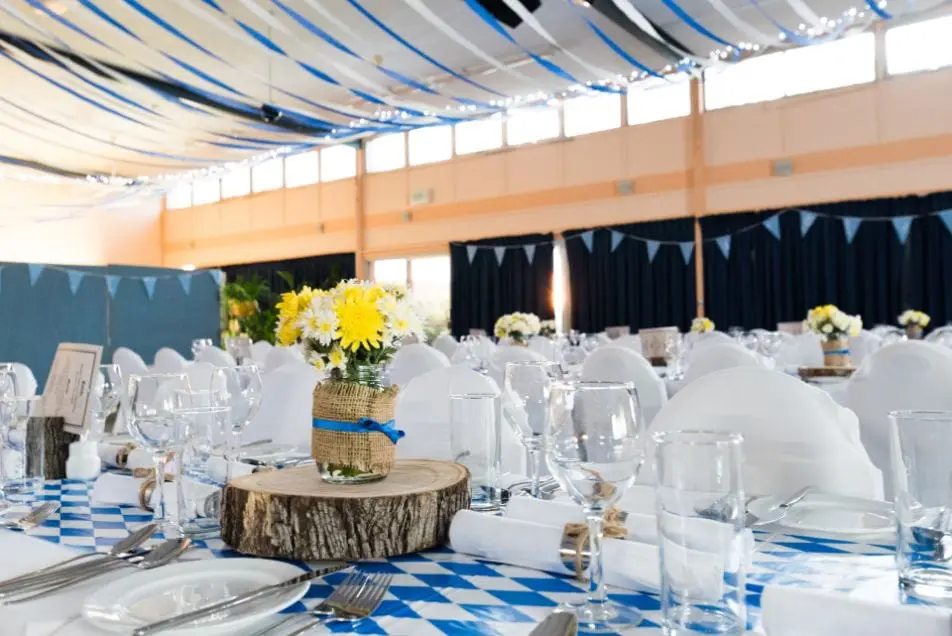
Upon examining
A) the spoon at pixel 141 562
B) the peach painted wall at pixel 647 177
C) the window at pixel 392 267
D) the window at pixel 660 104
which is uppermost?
the window at pixel 660 104

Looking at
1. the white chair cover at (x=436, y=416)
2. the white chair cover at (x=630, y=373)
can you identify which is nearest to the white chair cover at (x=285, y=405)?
the white chair cover at (x=436, y=416)

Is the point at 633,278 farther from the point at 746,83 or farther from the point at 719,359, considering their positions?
the point at 719,359

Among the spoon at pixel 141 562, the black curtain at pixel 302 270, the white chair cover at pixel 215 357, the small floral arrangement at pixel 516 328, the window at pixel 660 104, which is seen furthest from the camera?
the black curtain at pixel 302 270

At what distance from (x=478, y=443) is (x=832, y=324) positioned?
4.27 meters

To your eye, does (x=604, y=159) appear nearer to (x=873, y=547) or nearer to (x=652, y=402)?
(x=652, y=402)

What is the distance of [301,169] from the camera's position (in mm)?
15859

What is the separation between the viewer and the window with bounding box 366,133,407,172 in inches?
567

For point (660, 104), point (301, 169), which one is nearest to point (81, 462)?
point (660, 104)

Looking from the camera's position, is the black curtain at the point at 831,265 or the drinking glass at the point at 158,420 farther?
the black curtain at the point at 831,265

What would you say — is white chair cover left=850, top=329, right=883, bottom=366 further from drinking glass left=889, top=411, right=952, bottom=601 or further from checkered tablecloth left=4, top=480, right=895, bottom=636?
drinking glass left=889, top=411, right=952, bottom=601

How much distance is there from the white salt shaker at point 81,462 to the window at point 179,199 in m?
17.7

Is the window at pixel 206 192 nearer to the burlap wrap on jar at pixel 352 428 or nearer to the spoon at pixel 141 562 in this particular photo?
the burlap wrap on jar at pixel 352 428

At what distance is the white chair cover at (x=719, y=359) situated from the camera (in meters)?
3.77

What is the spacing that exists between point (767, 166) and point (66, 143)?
447 inches
